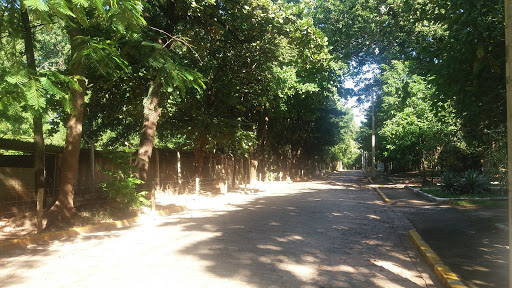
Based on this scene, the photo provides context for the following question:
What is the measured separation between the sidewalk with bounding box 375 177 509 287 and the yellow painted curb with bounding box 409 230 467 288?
0.46 feet

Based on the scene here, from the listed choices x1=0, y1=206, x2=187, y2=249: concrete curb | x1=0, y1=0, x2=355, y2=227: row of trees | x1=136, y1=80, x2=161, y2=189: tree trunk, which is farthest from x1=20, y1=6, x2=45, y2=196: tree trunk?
x1=136, y1=80, x2=161, y2=189: tree trunk

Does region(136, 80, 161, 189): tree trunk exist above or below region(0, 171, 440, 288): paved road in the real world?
above

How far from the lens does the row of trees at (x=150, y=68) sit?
6195mm

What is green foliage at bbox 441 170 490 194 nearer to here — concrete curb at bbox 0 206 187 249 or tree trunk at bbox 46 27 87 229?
concrete curb at bbox 0 206 187 249

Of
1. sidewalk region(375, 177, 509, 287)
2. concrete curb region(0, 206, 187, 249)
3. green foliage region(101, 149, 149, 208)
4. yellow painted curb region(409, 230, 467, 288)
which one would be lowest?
sidewalk region(375, 177, 509, 287)

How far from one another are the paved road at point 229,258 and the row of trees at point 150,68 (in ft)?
7.47

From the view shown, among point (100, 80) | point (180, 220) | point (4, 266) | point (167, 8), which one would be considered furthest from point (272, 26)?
point (4, 266)

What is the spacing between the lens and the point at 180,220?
11.6 metres

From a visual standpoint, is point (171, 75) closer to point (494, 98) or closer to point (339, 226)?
point (339, 226)

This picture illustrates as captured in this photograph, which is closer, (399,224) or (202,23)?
(399,224)

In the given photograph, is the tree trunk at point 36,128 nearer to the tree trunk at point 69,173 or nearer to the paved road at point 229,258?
the tree trunk at point 69,173

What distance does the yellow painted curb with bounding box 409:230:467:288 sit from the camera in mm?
5152

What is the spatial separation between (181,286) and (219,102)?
15472 millimetres

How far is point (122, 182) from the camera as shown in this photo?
443 inches
